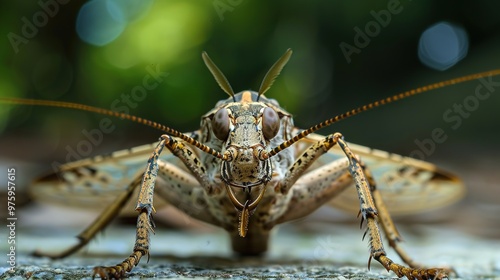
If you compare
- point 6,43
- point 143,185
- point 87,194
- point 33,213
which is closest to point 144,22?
point 6,43

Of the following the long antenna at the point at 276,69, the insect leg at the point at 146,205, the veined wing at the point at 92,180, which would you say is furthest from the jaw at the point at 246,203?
the veined wing at the point at 92,180

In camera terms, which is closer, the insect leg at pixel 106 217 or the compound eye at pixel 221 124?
the compound eye at pixel 221 124

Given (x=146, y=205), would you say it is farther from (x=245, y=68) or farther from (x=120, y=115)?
(x=245, y=68)

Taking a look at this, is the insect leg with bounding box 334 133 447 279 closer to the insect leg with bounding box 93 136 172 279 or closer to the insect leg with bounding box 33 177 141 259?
the insect leg with bounding box 93 136 172 279

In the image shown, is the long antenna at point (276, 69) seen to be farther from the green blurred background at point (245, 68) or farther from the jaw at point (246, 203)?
the green blurred background at point (245, 68)

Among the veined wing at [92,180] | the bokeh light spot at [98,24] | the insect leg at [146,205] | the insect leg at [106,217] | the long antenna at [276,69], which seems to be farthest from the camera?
Answer: the bokeh light spot at [98,24]

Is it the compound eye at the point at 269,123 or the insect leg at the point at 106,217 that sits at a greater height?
the compound eye at the point at 269,123

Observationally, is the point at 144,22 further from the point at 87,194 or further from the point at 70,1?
the point at 87,194
